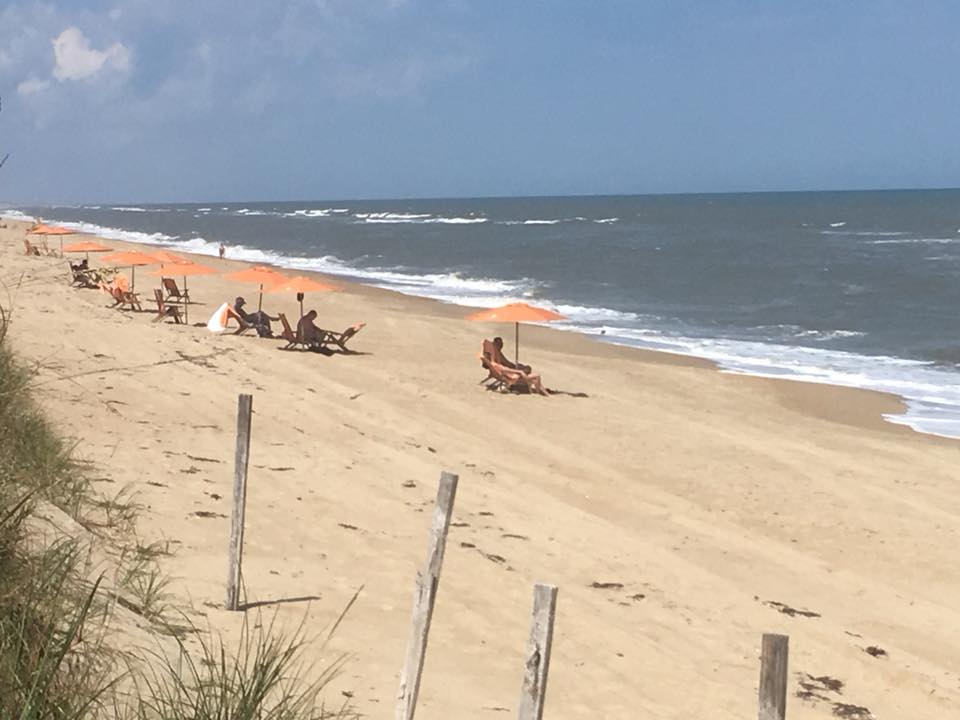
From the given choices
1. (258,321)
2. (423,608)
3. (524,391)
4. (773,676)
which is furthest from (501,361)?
(773,676)

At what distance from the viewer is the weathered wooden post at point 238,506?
5816 mm

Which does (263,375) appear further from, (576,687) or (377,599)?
(576,687)

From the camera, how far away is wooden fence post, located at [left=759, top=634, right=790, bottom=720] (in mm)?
2947

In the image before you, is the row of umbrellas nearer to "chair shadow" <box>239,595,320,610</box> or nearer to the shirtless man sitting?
the shirtless man sitting

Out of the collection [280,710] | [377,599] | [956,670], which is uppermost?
[280,710]

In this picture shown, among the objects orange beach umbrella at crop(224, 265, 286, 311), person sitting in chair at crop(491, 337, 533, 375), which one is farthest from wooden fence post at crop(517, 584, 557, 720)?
orange beach umbrella at crop(224, 265, 286, 311)

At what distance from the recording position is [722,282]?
36.3 meters

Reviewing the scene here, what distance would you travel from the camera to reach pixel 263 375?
13.4 m

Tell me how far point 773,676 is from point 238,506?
356 cm

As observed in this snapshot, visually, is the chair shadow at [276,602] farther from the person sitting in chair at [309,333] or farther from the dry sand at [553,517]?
the person sitting in chair at [309,333]

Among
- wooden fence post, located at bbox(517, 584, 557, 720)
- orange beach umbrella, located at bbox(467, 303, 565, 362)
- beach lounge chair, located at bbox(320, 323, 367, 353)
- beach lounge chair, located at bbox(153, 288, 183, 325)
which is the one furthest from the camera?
beach lounge chair, located at bbox(153, 288, 183, 325)

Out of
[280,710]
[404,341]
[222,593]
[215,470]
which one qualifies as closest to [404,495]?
[215,470]

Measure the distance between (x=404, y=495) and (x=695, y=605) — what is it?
2629mm

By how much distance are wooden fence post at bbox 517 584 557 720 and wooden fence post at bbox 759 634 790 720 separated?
0.75 m
